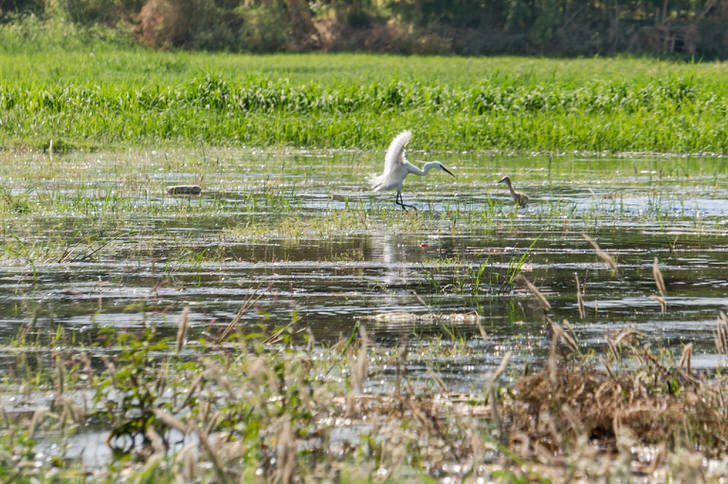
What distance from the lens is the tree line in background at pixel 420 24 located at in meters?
64.7

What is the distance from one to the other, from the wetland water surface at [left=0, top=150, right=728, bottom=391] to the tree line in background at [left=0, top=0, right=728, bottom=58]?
156 ft

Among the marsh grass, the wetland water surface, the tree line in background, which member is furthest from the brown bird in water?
the tree line in background

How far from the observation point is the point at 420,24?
69.9m

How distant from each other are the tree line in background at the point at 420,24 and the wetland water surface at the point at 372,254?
156 ft

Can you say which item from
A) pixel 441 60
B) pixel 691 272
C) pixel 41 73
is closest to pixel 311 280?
pixel 691 272

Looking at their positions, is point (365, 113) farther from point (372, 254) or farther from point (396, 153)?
point (372, 254)

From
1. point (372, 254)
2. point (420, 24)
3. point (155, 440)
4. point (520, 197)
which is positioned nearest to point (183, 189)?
point (520, 197)

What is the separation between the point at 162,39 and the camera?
64.0 metres

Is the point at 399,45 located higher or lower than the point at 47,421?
lower

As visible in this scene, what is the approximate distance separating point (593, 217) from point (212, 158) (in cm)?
950

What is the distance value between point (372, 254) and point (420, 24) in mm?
60918

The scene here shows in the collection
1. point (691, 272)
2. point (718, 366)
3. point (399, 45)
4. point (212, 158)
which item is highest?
point (718, 366)

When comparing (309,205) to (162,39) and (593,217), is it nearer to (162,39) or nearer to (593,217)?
(593,217)

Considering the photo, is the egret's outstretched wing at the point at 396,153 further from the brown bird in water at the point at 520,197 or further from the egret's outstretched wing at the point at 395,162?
the brown bird in water at the point at 520,197
